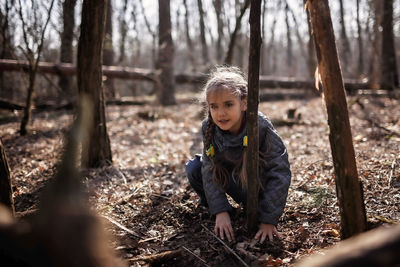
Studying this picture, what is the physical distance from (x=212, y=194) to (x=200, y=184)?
37 cm

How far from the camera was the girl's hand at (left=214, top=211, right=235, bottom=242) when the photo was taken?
2487mm

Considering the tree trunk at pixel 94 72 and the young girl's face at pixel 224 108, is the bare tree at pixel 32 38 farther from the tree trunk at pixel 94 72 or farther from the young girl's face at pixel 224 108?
the young girl's face at pixel 224 108

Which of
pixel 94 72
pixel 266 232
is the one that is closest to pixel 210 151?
pixel 266 232

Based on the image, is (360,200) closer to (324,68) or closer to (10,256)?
(324,68)

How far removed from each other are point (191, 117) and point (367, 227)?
281 inches

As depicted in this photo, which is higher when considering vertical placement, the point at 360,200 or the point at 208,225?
the point at 360,200

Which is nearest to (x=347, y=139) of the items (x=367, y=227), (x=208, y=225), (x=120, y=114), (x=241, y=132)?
(x=367, y=227)

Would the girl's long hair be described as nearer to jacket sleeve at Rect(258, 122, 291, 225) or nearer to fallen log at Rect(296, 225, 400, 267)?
jacket sleeve at Rect(258, 122, 291, 225)

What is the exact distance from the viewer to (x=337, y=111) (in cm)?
177

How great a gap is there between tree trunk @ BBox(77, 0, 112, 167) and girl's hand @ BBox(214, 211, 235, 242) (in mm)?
2235

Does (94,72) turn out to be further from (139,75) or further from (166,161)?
(139,75)

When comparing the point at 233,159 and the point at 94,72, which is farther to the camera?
the point at 94,72

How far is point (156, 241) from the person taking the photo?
2.59 meters

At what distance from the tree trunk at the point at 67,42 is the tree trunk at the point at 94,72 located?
1441mm
